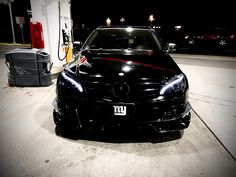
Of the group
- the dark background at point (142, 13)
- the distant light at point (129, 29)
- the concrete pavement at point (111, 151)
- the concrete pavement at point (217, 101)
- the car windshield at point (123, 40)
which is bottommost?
the concrete pavement at point (111, 151)

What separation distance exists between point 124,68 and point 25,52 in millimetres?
3505

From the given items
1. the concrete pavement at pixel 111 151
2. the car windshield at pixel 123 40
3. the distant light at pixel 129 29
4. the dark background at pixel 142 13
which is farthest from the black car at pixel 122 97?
the dark background at pixel 142 13

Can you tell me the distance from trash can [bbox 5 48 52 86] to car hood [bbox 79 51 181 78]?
93.2 inches

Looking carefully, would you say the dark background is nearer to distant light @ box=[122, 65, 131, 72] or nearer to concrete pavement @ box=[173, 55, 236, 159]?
concrete pavement @ box=[173, 55, 236, 159]

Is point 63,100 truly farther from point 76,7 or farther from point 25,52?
point 76,7

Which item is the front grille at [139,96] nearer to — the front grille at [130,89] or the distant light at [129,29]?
the front grille at [130,89]

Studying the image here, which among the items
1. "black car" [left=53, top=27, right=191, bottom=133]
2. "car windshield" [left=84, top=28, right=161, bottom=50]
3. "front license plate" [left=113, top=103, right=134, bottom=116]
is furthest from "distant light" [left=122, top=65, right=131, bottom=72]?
"car windshield" [left=84, top=28, right=161, bottom=50]

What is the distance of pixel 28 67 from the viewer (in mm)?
5383

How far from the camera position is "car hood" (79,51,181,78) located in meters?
2.75

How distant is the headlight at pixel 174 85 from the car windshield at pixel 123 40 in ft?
4.06

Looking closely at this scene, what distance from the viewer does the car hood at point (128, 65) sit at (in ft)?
9.02

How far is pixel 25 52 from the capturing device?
17.4ft

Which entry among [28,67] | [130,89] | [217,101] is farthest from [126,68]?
[28,67]

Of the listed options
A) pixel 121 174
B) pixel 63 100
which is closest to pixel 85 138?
pixel 63 100
